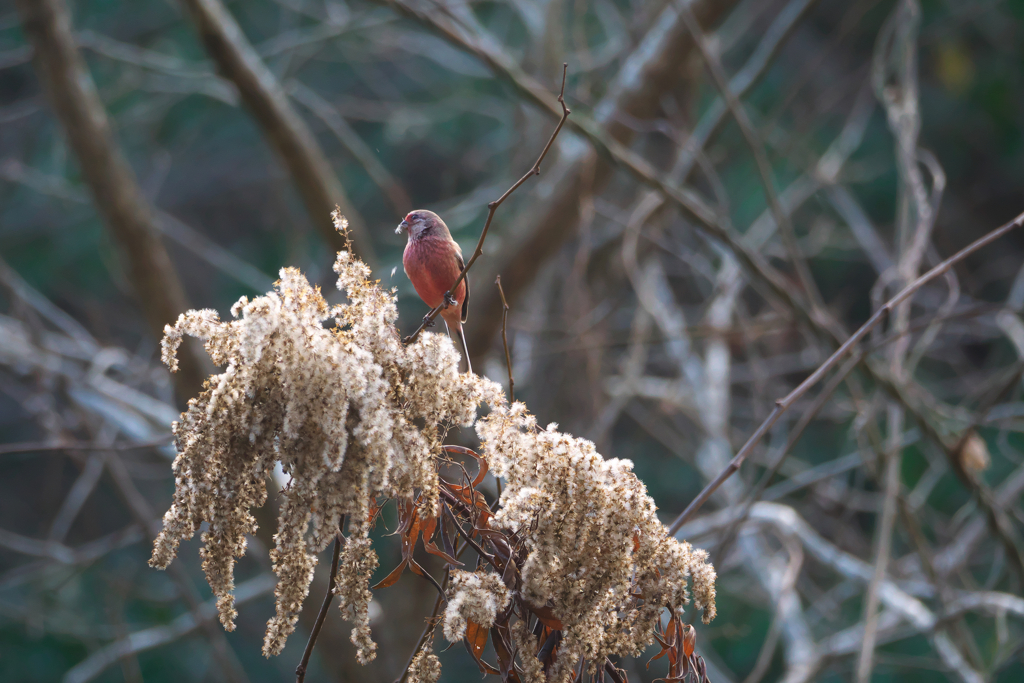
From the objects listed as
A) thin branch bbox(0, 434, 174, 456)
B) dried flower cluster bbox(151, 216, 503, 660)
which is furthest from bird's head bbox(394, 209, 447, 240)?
dried flower cluster bbox(151, 216, 503, 660)

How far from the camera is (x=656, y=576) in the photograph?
917 mm

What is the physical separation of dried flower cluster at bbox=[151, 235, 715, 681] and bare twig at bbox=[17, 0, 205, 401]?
3103 millimetres

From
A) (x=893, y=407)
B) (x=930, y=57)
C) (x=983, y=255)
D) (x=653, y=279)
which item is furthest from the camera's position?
(x=983, y=255)

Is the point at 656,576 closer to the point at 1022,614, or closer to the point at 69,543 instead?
the point at 1022,614

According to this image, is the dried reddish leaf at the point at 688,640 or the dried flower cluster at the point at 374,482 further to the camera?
the dried reddish leaf at the point at 688,640

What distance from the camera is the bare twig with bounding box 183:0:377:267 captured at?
3.56 meters

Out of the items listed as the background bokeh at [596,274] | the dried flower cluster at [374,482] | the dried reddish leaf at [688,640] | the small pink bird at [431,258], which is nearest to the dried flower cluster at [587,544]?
the dried flower cluster at [374,482]

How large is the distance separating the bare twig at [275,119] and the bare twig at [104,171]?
636 millimetres

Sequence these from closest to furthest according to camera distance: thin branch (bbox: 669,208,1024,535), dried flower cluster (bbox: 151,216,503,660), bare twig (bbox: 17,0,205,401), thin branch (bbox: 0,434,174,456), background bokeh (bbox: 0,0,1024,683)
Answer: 1. dried flower cluster (bbox: 151,216,503,660)
2. thin branch (bbox: 669,208,1024,535)
3. thin branch (bbox: 0,434,174,456)
4. bare twig (bbox: 17,0,205,401)
5. background bokeh (bbox: 0,0,1024,683)

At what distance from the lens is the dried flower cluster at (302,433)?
2.65 feet

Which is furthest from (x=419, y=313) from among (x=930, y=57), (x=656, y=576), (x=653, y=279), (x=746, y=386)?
(x=656, y=576)

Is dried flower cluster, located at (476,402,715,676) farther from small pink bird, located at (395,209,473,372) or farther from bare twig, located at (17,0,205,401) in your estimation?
bare twig, located at (17,0,205,401)

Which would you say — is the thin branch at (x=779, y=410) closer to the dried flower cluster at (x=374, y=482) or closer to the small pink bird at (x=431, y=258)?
the dried flower cluster at (x=374, y=482)

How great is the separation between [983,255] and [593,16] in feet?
17.1
